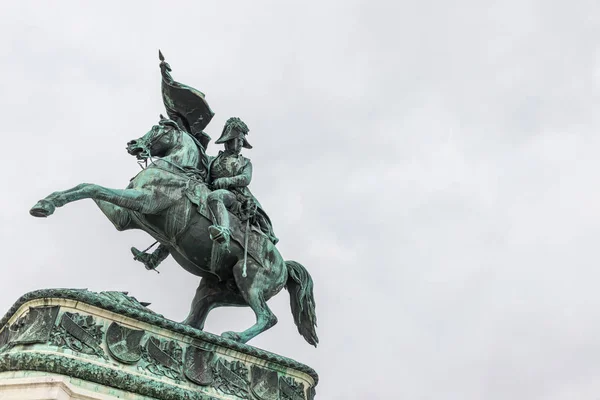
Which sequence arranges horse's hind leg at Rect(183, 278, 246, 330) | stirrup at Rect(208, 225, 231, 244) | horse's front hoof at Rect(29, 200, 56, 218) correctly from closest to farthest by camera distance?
horse's front hoof at Rect(29, 200, 56, 218)
stirrup at Rect(208, 225, 231, 244)
horse's hind leg at Rect(183, 278, 246, 330)

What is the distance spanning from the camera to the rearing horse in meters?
12.1

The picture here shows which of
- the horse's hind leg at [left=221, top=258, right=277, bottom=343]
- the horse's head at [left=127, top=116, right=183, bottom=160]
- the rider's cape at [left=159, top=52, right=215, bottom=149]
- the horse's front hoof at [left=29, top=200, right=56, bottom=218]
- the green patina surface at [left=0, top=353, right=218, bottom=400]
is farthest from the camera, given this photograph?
the rider's cape at [left=159, top=52, right=215, bottom=149]

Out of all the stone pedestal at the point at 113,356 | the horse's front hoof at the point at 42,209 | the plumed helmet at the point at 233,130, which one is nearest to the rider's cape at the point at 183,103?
the plumed helmet at the point at 233,130

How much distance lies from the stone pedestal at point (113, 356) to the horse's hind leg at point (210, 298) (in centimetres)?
187

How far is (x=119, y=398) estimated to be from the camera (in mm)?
9602

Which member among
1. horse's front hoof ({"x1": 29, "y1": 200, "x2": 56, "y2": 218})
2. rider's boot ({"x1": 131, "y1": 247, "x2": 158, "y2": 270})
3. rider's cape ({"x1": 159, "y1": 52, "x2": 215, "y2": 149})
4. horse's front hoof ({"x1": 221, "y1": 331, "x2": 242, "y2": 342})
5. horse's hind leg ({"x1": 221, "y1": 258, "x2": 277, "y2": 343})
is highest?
rider's cape ({"x1": 159, "y1": 52, "x2": 215, "y2": 149})

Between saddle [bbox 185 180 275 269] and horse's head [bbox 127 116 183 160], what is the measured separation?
92cm

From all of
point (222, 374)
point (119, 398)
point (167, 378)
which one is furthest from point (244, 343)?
point (119, 398)

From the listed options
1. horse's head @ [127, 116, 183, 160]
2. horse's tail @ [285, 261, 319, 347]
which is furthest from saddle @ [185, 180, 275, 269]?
horse's head @ [127, 116, 183, 160]

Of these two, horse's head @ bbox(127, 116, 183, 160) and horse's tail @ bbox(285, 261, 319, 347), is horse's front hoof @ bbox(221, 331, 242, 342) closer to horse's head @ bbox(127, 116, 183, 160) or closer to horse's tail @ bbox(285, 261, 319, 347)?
horse's tail @ bbox(285, 261, 319, 347)

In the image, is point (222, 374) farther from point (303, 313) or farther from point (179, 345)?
point (303, 313)

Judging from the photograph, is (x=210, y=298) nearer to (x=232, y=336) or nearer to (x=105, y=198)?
(x=232, y=336)

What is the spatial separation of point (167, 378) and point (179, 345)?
0.58m

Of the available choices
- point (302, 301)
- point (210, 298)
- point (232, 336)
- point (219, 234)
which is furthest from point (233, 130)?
point (232, 336)
